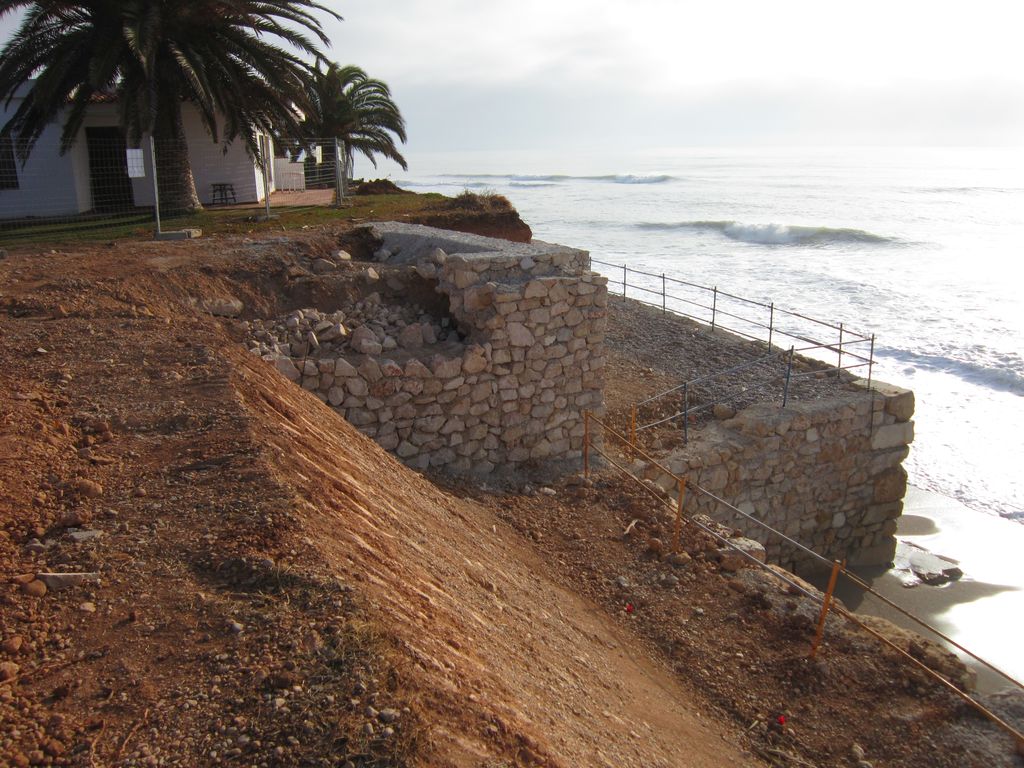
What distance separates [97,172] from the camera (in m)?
18.7

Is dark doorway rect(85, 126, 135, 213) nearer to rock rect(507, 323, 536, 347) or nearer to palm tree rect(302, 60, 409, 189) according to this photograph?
palm tree rect(302, 60, 409, 189)

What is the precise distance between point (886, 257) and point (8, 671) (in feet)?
127

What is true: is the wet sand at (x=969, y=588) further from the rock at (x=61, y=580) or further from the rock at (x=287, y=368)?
the rock at (x=61, y=580)

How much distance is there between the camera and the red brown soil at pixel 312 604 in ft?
10.6

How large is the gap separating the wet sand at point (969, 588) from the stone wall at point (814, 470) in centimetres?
76

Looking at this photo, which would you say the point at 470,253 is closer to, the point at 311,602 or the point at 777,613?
the point at 777,613

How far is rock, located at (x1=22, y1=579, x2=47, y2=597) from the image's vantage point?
3.76 meters

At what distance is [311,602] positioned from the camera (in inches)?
149

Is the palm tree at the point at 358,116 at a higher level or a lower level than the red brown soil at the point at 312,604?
higher

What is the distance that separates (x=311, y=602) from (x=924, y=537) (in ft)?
38.7

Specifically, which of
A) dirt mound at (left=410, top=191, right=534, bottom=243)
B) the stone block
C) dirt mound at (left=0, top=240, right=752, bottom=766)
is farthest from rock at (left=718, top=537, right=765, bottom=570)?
dirt mound at (left=410, top=191, right=534, bottom=243)

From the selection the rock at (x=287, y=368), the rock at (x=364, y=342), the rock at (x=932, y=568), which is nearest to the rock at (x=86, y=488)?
the rock at (x=287, y=368)

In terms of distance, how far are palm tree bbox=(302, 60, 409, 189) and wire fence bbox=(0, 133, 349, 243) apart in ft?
22.1

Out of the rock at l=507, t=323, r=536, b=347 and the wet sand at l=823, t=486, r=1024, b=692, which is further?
the wet sand at l=823, t=486, r=1024, b=692
